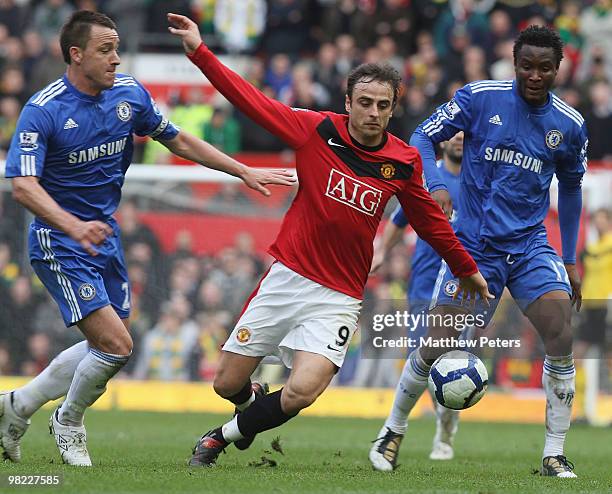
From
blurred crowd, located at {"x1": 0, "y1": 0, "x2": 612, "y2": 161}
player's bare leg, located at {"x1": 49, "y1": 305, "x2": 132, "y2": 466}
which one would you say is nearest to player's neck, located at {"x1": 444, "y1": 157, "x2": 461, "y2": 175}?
player's bare leg, located at {"x1": 49, "y1": 305, "x2": 132, "y2": 466}

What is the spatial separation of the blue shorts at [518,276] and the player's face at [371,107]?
124 cm

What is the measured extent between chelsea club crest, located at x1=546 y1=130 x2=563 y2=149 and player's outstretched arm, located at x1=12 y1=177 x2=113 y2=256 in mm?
2984

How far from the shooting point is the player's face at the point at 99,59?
25.9 feet

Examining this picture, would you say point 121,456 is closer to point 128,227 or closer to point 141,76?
point 128,227

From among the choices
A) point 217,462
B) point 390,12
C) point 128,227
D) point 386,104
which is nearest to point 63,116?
point 386,104

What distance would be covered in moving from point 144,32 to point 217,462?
46.6 feet

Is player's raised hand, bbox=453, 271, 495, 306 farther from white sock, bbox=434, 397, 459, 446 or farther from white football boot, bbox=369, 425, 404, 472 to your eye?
white sock, bbox=434, 397, 459, 446

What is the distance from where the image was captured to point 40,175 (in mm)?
7539

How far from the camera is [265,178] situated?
7762mm

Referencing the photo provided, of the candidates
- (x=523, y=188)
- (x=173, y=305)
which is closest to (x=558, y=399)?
(x=523, y=188)

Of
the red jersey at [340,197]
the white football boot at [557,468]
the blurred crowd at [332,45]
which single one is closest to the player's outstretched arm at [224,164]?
the red jersey at [340,197]

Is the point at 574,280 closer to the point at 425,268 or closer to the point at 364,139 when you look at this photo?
the point at 364,139

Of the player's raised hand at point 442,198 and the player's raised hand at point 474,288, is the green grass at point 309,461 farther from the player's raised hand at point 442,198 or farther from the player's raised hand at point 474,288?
the player's raised hand at point 442,198

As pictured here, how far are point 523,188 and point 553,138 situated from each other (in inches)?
15.2
